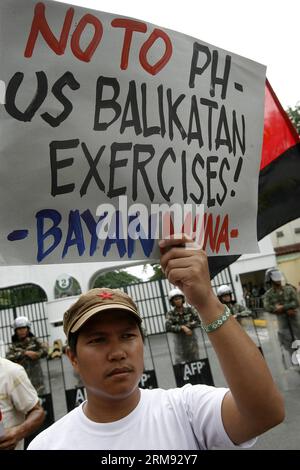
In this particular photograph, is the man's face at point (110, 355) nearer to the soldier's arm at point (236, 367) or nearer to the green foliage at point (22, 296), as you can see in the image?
the soldier's arm at point (236, 367)

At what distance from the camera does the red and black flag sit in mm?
2201

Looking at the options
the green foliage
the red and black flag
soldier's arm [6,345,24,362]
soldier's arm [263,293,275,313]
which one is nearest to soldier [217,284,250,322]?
soldier's arm [263,293,275,313]

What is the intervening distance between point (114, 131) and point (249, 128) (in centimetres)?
68

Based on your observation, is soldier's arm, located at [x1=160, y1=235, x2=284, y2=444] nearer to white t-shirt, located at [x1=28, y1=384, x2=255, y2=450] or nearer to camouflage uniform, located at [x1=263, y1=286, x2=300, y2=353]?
white t-shirt, located at [x1=28, y1=384, x2=255, y2=450]

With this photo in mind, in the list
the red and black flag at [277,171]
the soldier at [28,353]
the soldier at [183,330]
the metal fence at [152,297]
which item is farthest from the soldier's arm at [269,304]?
the metal fence at [152,297]

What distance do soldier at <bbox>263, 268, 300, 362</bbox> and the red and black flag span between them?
4.27m

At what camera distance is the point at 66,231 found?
1.33 meters

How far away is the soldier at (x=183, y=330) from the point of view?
632 cm

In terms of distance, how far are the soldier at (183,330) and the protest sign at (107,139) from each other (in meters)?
4.87

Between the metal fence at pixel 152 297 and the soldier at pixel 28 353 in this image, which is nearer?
the soldier at pixel 28 353

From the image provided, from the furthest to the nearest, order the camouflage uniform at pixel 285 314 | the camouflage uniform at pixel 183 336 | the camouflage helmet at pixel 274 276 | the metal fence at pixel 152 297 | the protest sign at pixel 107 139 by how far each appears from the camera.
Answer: the metal fence at pixel 152 297 < the camouflage helmet at pixel 274 276 < the camouflage uniform at pixel 183 336 < the camouflage uniform at pixel 285 314 < the protest sign at pixel 107 139

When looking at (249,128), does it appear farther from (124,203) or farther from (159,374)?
(159,374)
